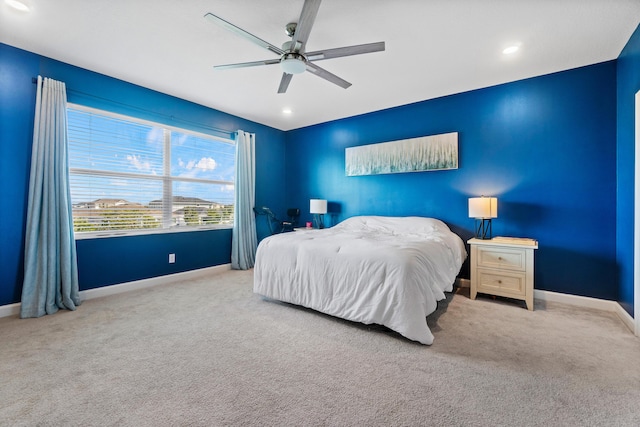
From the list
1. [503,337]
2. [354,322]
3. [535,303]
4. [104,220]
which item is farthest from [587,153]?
[104,220]

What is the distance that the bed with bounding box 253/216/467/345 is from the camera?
202 centimetres

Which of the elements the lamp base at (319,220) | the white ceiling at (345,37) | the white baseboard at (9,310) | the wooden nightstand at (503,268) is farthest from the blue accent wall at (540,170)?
the white baseboard at (9,310)

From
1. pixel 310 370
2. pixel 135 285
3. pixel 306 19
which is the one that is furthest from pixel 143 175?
pixel 310 370

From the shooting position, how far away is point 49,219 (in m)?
2.64

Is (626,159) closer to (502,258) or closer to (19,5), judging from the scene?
(502,258)

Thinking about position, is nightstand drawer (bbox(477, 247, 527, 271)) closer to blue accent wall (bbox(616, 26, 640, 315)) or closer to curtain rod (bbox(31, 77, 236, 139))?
blue accent wall (bbox(616, 26, 640, 315))

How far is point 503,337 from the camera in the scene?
6.97 feet

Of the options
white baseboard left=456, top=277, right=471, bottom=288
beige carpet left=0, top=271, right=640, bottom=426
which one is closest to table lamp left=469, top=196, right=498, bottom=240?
white baseboard left=456, top=277, right=471, bottom=288

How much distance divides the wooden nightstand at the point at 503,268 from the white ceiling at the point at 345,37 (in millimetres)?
1890

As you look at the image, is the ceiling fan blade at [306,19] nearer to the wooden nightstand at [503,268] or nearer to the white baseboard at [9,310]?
the wooden nightstand at [503,268]

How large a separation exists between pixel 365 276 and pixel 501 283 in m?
1.68

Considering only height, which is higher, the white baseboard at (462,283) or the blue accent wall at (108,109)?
the blue accent wall at (108,109)

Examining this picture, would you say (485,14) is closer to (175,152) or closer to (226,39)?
(226,39)

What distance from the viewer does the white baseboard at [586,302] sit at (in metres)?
2.49
